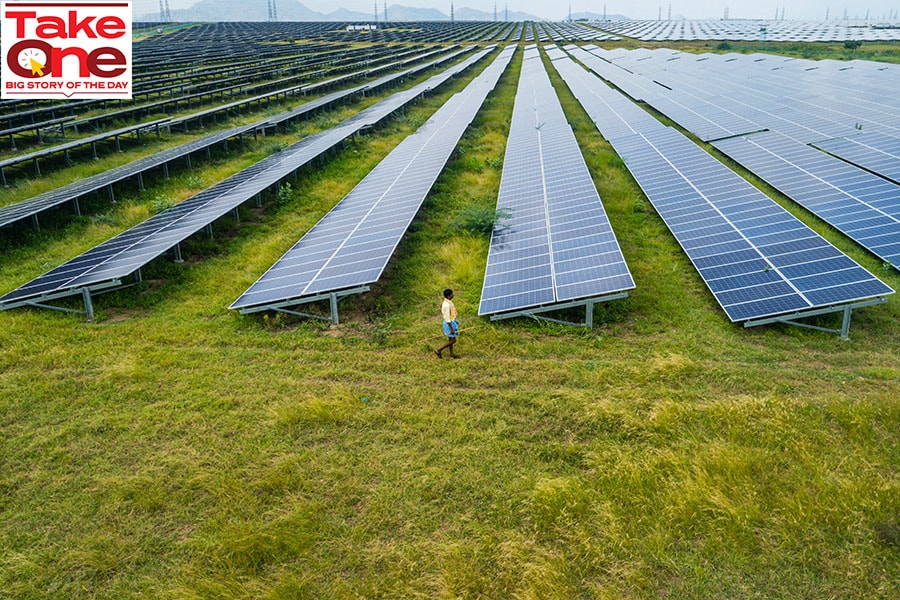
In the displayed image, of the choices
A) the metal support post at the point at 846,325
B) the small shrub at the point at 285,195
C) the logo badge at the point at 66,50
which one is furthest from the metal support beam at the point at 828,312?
the logo badge at the point at 66,50

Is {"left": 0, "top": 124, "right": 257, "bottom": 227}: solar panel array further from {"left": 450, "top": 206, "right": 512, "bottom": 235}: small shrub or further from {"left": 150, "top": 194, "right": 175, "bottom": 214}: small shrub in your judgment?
{"left": 450, "top": 206, "right": 512, "bottom": 235}: small shrub

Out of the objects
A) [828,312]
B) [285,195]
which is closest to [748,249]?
[828,312]

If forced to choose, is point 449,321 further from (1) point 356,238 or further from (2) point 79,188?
(2) point 79,188

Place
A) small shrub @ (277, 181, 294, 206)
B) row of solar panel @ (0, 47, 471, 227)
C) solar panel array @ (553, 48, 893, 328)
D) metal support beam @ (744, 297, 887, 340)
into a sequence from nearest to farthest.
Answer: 1. metal support beam @ (744, 297, 887, 340)
2. solar panel array @ (553, 48, 893, 328)
3. row of solar panel @ (0, 47, 471, 227)
4. small shrub @ (277, 181, 294, 206)

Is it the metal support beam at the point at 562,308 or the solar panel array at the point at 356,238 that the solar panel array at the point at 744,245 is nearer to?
the metal support beam at the point at 562,308

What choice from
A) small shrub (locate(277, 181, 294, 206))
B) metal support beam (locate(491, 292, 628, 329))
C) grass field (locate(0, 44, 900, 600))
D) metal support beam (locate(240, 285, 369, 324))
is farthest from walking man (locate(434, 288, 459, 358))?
small shrub (locate(277, 181, 294, 206))

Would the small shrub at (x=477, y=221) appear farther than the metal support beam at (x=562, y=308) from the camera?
Yes
